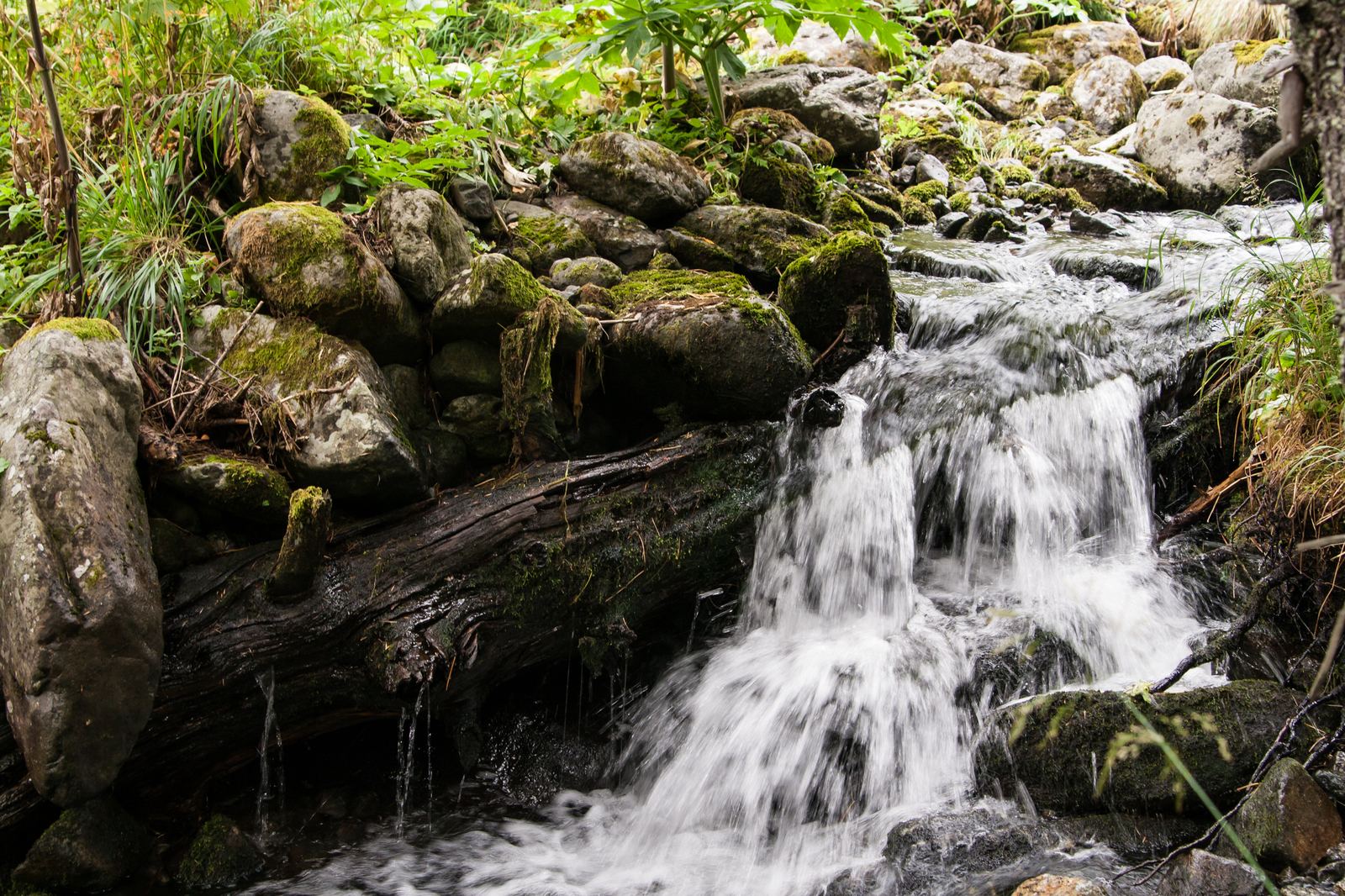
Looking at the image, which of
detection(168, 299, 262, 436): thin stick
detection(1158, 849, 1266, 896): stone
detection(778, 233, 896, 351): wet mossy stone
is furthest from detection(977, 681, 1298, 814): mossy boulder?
detection(168, 299, 262, 436): thin stick

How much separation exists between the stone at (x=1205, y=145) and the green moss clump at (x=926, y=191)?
2717 millimetres

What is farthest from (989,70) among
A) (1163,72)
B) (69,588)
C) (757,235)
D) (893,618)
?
(69,588)

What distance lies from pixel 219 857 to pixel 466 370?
2.17 metres

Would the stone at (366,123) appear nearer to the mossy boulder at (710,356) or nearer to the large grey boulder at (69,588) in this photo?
the mossy boulder at (710,356)

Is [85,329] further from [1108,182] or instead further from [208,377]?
[1108,182]

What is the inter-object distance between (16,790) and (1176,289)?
6.77 m

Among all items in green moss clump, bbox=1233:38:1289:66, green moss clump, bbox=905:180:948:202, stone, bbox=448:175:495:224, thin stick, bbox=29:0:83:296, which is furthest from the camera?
green moss clump, bbox=1233:38:1289:66

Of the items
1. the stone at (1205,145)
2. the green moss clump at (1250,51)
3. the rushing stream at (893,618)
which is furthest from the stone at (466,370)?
the green moss clump at (1250,51)

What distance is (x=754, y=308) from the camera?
3797 mm

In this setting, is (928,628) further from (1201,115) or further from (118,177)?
(1201,115)

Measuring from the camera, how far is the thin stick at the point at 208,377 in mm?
3076

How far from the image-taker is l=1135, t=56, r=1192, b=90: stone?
11.5m

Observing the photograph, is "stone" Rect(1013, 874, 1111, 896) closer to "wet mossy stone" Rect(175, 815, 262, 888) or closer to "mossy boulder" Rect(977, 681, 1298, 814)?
"mossy boulder" Rect(977, 681, 1298, 814)

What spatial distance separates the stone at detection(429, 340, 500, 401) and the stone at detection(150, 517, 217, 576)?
1.20 m
